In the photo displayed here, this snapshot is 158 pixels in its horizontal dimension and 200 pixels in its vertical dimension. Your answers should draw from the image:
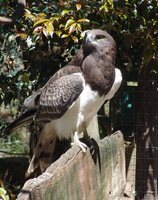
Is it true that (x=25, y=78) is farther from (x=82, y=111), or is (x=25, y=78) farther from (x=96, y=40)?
(x=96, y=40)

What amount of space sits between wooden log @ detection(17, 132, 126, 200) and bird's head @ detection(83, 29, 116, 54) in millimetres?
600

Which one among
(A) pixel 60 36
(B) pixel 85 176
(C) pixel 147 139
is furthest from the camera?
(C) pixel 147 139

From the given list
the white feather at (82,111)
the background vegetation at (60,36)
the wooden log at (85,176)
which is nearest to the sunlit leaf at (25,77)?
the background vegetation at (60,36)

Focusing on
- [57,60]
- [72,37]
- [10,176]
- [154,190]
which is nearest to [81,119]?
[72,37]

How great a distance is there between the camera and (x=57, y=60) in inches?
180

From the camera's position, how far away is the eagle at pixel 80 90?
11.8ft

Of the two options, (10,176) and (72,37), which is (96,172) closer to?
(72,37)

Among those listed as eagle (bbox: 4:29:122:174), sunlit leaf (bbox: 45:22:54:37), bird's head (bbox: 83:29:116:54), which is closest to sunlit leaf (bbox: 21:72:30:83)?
eagle (bbox: 4:29:122:174)

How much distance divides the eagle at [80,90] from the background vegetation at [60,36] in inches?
9.1

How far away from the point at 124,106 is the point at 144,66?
0.47 m

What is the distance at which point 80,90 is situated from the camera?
361 cm

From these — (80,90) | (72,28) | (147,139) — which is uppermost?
(72,28)

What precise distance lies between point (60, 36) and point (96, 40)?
1.53 feet

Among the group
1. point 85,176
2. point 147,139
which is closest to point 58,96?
point 85,176
